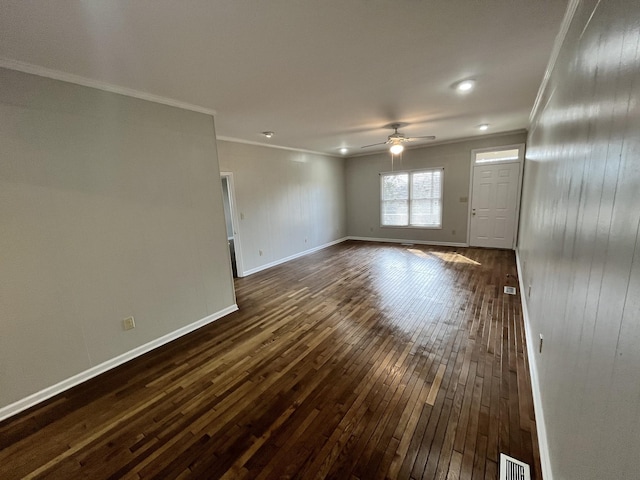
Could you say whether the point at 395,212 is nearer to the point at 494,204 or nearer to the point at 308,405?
the point at 494,204

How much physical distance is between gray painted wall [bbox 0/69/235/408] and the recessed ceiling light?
2.93 m

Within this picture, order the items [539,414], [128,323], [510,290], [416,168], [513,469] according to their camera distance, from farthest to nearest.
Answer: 1. [416,168]
2. [510,290]
3. [128,323]
4. [539,414]
5. [513,469]

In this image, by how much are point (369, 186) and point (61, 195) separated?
696cm

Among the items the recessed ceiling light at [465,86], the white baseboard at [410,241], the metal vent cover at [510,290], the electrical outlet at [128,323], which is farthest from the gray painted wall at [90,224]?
the white baseboard at [410,241]

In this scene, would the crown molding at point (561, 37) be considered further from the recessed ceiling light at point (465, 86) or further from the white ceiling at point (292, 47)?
the recessed ceiling light at point (465, 86)

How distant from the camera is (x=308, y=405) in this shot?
6.51ft

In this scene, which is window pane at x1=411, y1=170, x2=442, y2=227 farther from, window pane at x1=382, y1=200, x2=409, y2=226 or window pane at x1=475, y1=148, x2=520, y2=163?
window pane at x1=475, y1=148, x2=520, y2=163

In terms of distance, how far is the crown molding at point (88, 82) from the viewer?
1.95 metres

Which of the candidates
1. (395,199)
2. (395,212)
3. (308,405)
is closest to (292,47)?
(308,405)

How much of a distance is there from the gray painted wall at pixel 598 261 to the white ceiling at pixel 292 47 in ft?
2.15

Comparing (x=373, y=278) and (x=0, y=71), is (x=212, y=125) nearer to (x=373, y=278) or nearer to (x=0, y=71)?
(x=0, y=71)

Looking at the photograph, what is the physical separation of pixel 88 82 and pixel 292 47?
187cm

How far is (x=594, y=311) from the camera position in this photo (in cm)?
95

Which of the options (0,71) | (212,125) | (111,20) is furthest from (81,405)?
(212,125)
